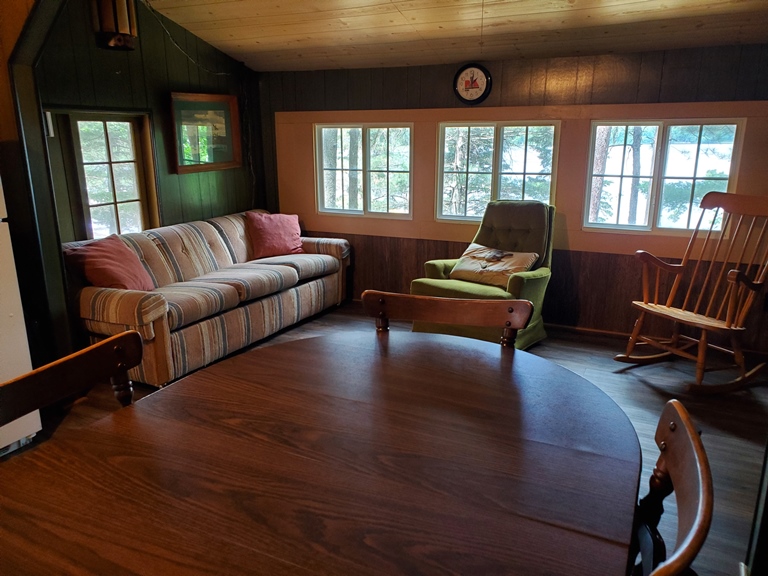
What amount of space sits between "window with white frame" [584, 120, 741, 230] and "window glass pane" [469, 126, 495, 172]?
76 centimetres

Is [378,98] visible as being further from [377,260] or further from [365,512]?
[365,512]

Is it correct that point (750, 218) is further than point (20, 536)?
Yes

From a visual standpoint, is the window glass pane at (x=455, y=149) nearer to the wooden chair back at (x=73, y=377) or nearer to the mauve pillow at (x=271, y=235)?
the mauve pillow at (x=271, y=235)

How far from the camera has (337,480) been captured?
1.00 metres

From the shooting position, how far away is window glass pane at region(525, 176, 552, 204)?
169 inches

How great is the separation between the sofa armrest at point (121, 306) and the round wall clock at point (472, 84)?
2658mm

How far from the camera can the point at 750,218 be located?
3.62 meters

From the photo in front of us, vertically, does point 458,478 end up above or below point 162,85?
below

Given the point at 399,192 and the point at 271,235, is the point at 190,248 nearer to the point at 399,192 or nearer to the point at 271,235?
the point at 271,235

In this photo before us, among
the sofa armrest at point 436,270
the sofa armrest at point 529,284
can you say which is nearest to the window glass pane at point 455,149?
the sofa armrest at point 436,270

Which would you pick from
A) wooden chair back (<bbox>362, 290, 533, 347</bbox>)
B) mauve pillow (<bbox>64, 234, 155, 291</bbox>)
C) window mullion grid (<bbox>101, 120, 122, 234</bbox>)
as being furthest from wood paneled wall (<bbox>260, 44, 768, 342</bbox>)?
wooden chair back (<bbox>362, 290, 533, 347</bbox>)

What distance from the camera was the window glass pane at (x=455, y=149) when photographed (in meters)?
4.48

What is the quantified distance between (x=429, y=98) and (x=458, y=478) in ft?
12.9

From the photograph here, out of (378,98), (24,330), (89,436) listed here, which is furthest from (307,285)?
(89,436)
